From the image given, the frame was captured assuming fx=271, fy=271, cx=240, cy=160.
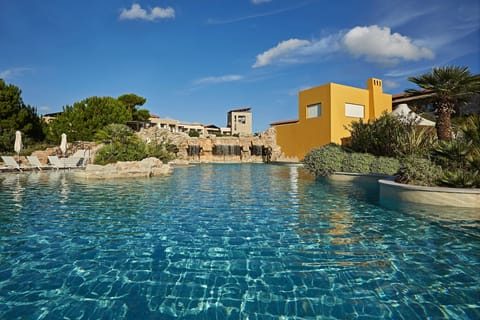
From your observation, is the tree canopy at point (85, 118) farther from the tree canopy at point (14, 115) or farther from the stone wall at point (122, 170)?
the stone wall at point (122, 170)

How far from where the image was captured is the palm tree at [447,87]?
34.7ft

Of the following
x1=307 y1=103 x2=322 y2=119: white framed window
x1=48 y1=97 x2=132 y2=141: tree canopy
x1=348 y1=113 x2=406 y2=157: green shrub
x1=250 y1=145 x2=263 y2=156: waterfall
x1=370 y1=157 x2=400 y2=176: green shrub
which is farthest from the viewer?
x1=250 y1=145 x2=263 y2=156: waterfall

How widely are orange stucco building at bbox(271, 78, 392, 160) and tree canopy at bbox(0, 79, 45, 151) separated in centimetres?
2609

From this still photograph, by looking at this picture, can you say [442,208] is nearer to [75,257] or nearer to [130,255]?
[130,255]

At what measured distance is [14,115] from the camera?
26.2m

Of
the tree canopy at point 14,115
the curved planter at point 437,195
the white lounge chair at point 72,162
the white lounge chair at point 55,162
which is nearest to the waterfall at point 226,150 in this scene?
the white lounge chair at point 72,162

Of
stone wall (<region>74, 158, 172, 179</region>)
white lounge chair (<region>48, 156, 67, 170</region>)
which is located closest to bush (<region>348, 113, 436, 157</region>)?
stone wall (<region>74, 158, 172, 179</region>)

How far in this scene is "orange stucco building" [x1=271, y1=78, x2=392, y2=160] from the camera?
23.0 meters

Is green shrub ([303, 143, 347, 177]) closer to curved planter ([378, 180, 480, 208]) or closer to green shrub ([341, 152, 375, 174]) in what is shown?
green shrub ([341, 152, 375, 174])

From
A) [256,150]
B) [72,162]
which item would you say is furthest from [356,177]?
[256,150]

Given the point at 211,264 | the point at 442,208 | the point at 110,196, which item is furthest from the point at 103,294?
the point at 442,208

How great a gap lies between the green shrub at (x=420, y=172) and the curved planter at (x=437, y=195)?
80 centimetres

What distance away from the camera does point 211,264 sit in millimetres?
3510

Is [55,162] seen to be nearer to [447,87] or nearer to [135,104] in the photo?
[447,87]
